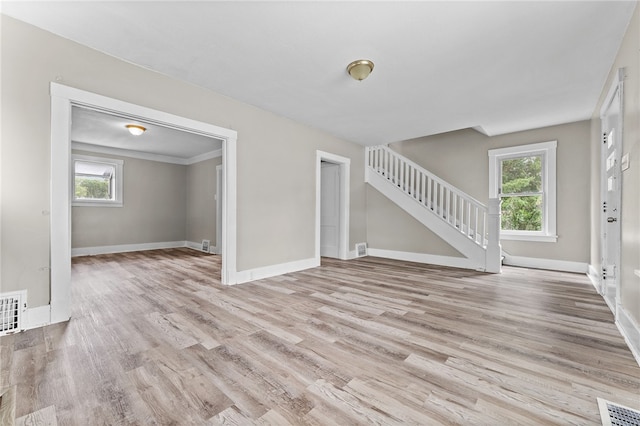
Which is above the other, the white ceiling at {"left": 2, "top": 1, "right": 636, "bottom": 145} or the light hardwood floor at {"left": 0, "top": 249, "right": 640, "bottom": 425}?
the white ceiling at {"left": 2, "top": 1, "right": 636, "bottom": 145}

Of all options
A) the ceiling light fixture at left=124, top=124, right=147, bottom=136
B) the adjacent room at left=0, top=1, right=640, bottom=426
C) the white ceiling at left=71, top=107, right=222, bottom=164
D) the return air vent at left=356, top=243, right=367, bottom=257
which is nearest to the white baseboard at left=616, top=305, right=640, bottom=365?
the adjacent room at left=0, top=1, right=640, bottom=426

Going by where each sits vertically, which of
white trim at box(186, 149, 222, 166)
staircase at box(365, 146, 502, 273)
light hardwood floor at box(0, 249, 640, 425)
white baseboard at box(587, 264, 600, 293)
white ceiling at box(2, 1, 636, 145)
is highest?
white ceiling at box(2, 1, 636, 145)

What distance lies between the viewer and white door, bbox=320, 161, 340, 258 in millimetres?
5660

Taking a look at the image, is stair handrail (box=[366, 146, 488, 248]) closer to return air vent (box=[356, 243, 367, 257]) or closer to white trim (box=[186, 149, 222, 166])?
return air vent (box=[356, 243, 367, 257])

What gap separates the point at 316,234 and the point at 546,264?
4.07 m

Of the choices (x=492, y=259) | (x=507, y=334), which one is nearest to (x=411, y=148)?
(x=492, y=259)

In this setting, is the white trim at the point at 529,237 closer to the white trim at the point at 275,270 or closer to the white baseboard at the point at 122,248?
the white trim at the point at 275,270

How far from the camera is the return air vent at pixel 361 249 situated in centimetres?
580

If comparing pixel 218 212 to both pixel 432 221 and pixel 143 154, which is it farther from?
pixel 432 221

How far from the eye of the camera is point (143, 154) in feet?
22.1

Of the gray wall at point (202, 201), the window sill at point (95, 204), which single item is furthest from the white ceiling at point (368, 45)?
the window sill at point (95, 204)

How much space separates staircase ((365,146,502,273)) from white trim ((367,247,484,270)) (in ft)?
0.26

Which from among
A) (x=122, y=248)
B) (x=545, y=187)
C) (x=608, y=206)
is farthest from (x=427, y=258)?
(x=122, y=248)

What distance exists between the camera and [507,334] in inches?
83.8
